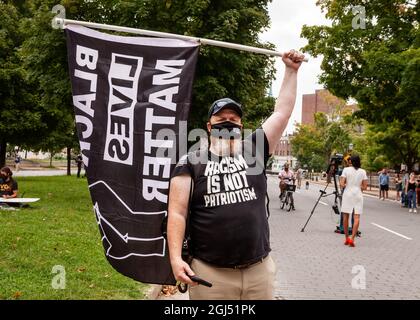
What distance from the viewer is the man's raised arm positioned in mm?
3496

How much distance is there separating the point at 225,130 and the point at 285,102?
61 centimetres

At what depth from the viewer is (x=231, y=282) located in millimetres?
3201

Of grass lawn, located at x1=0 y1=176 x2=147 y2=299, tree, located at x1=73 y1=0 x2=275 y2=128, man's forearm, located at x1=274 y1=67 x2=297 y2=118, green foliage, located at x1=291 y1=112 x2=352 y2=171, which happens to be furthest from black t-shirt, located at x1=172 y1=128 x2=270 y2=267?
green foliage, located at x1=291 y1=112 x2=352 y2=171

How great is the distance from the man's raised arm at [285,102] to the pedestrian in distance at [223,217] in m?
0.25

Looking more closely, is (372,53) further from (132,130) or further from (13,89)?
(132,130)

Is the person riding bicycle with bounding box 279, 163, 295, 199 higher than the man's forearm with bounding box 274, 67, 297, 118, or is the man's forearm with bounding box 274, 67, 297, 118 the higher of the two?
the man's forearm with bounding box 274, 67, 297, 118

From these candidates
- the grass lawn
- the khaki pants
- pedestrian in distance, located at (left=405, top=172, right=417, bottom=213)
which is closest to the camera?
the khaki pants

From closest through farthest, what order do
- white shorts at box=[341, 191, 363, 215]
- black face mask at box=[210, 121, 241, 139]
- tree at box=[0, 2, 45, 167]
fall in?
1. black face mask at box=[210, 121, 241, 139]
2. white shorts at box=[341, 191, 363, 215]
3. tree at box=[0, 2, 45, 167]

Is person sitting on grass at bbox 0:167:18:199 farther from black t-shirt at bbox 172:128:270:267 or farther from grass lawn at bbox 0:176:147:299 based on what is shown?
black t-shirt at bbox 172:128:270:267

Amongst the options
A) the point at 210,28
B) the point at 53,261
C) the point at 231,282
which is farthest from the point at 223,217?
the point at 210,28

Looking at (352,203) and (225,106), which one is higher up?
(225,106)

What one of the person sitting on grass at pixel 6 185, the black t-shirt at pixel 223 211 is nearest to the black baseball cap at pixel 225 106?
the black t-shirt at pixel 223 211

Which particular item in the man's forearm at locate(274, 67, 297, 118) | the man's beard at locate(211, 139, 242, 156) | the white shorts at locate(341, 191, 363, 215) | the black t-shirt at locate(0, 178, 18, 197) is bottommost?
the black t-shirt at locate(0, 178, 18, 197)
